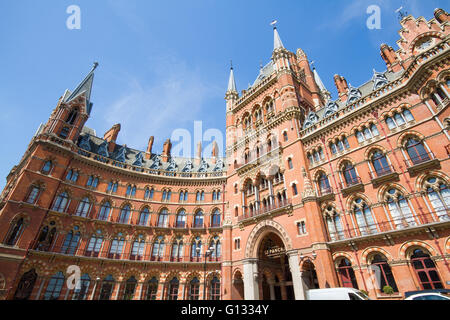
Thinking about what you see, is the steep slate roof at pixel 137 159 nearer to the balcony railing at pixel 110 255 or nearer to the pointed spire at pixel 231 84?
the pointed spire at pixel 231 84

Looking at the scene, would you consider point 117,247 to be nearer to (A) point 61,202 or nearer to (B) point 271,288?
(A) point 61,202

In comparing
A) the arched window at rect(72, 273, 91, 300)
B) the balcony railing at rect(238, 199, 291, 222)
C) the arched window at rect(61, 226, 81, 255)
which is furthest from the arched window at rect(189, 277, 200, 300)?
the arched window at rect(61, 226, 81, 255)

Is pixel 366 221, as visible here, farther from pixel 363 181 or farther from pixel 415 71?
pixel 415 71

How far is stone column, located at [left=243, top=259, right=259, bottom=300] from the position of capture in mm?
24859

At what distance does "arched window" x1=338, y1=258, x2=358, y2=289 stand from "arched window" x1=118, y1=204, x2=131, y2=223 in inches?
1113

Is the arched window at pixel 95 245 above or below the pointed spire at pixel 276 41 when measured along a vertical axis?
below

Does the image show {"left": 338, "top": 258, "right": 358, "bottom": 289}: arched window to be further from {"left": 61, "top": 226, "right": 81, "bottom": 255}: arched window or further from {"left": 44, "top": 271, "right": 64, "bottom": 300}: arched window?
{"left": 61, "top": 226, "right": 81, "bottom": 255}: arched window

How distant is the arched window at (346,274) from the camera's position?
19062 mm

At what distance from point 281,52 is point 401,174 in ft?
81.8

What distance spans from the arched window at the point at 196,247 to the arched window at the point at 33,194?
68.7ft

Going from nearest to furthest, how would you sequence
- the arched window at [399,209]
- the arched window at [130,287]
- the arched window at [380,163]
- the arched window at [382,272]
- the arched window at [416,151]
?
the arched window at [382,272], the arched window at [399,209], the arched window at [416,151], the arched window at [380,163], the arched window at [130,287]

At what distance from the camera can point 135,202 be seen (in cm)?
3438

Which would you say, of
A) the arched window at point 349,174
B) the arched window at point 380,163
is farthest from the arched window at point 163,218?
the arched window at point 380,163
